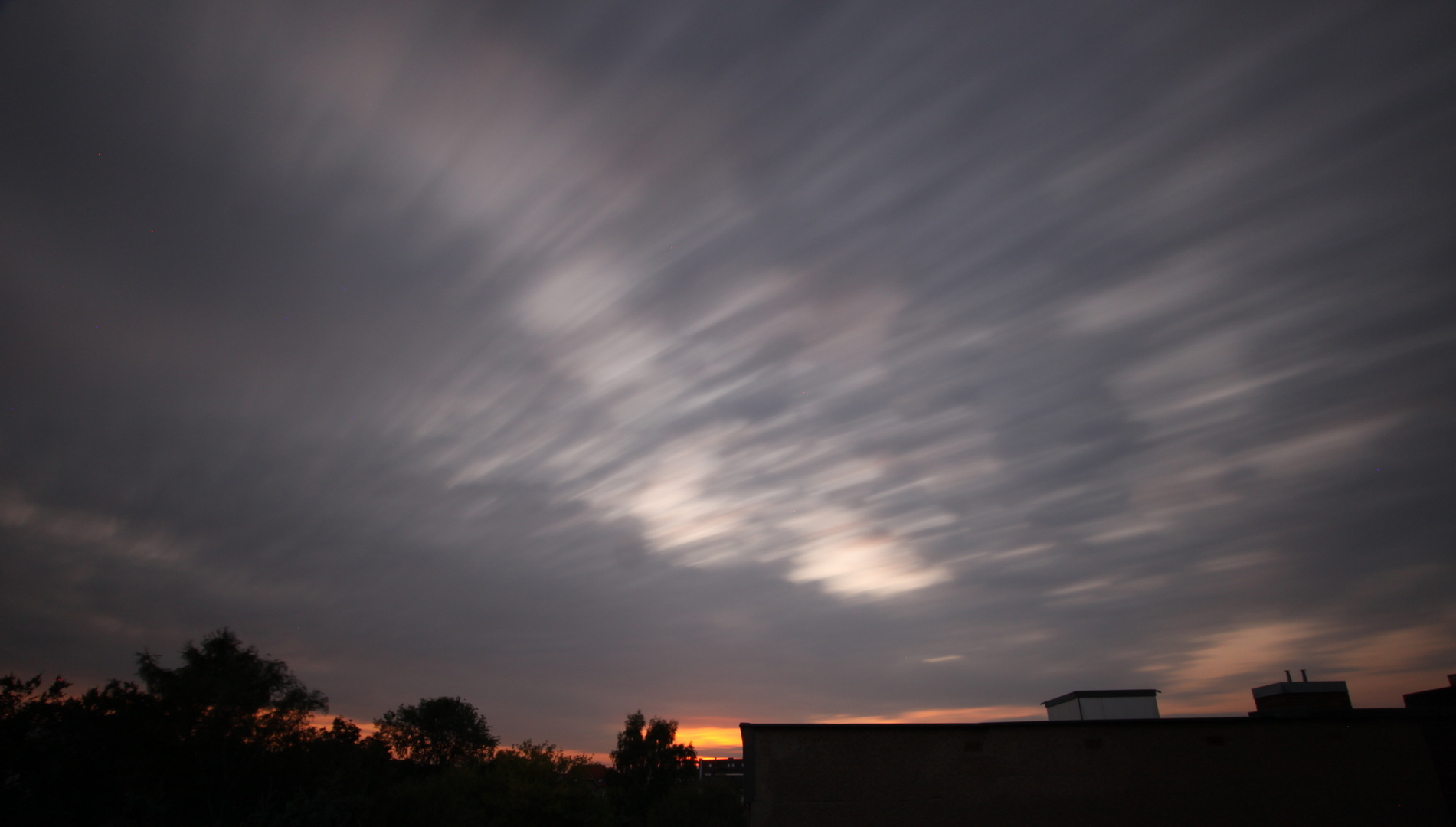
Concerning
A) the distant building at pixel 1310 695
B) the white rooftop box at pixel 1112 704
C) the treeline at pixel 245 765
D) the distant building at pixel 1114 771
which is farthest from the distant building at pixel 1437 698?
the treeline at pixel 245 765

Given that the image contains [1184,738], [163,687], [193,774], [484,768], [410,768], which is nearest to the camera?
[1184,738]

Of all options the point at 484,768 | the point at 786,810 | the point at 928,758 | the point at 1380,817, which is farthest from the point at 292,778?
the point at 1380,817

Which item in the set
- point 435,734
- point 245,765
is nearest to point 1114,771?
point 245,765

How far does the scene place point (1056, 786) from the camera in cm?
2116

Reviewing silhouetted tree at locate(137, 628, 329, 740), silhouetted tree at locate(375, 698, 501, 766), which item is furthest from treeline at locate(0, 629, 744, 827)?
silhouetted tree at locate(375, 698, 501, 766)

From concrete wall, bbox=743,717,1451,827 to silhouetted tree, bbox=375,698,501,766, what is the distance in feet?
244

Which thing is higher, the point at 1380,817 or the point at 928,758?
the point at 928,758

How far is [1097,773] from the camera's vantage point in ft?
70.3

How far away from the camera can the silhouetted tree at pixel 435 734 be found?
81.6m

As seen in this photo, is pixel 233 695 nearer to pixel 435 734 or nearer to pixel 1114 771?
pixel 435 734

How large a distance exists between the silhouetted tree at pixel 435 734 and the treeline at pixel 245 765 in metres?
12.4

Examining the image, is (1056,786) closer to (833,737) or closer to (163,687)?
(833,737)

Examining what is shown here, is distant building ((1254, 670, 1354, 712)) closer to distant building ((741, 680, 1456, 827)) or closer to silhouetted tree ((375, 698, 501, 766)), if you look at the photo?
distant building ((741, 680, 1456, 827))

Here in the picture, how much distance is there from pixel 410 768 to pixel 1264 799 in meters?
81.4
